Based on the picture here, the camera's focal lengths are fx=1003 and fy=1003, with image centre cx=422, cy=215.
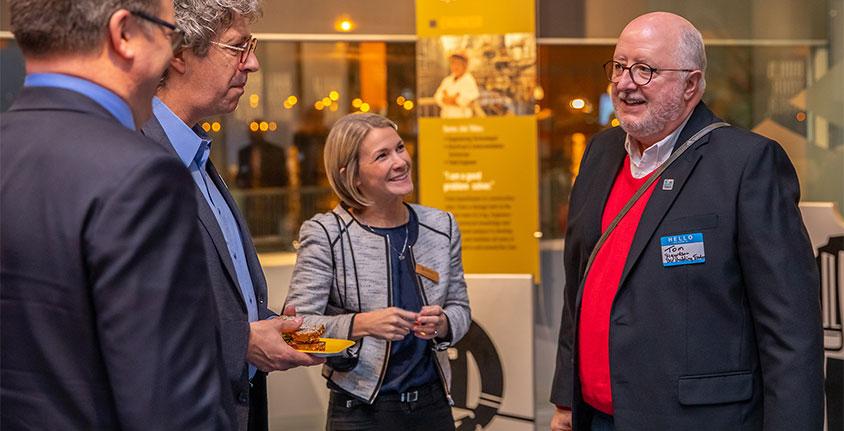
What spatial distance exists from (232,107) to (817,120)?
13.7 ft

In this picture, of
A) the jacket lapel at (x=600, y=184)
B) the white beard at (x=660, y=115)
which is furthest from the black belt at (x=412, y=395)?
the white beard at (x=660, y=115)

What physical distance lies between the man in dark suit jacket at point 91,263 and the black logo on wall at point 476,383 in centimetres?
386

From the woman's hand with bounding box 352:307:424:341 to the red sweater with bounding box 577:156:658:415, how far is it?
2.19 ft

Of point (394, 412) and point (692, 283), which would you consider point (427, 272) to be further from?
point (692, 283)

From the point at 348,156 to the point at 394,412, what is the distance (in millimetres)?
1001

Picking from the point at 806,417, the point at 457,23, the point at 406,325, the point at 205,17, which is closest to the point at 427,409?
the point at 406,325

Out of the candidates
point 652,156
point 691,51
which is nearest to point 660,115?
point 652,156

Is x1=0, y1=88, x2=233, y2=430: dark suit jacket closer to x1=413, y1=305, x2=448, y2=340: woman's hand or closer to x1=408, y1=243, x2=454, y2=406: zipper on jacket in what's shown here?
x1=413, y1=305, x2=448, y2=340: woman's hand

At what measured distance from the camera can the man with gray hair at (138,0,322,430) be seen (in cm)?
260

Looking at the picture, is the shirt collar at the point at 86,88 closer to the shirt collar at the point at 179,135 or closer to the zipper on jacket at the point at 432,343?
the shirt collar at the point at 179,135

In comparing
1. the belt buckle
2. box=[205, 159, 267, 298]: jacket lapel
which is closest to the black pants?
the belt buckle

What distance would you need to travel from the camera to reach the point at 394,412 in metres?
3.65

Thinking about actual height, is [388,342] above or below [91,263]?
below

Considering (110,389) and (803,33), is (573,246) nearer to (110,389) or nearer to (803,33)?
(110,389)
